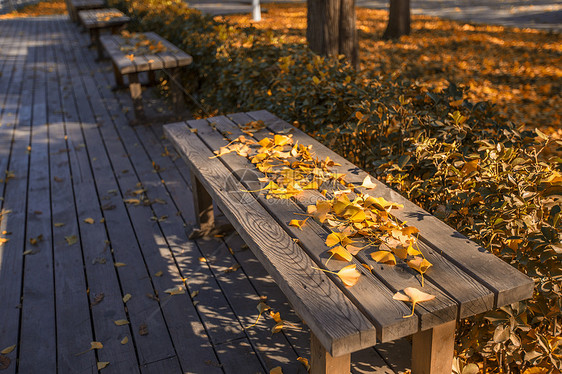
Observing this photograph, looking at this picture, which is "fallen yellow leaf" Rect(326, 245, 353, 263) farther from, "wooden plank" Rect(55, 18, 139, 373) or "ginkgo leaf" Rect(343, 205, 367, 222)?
"wooden plank" Rect(55, 18, 139, 373)

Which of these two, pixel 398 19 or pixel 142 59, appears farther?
pixel 398 19

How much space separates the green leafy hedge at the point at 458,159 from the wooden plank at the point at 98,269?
1360 mm

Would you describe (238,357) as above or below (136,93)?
below

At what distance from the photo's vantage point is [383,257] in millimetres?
1555

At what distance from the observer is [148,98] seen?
20.8ft

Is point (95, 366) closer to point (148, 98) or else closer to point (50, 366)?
point (50, 366)

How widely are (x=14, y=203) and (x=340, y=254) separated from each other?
2946 millimetres

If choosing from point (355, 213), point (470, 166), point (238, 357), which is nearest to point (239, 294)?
point (238, 357)

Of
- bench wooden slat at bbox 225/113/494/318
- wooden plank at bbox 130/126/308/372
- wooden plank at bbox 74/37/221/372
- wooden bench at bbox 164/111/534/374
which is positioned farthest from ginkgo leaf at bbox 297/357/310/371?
bench wooden slat at bbox 225/113/494/318

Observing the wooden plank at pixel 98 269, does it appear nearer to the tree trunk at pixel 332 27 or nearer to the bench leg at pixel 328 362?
the bench leg at pixel 328 362

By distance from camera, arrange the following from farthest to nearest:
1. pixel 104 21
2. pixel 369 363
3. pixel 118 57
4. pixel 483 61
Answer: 1. pixel 104 21
2. pixel 483 61
3. pixel 118 57
4. pixel 369 363

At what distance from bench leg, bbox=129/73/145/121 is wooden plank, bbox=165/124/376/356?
125 inches

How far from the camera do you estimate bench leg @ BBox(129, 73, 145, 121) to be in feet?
16.7

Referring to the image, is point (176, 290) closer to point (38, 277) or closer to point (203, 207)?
point (203, 207)
